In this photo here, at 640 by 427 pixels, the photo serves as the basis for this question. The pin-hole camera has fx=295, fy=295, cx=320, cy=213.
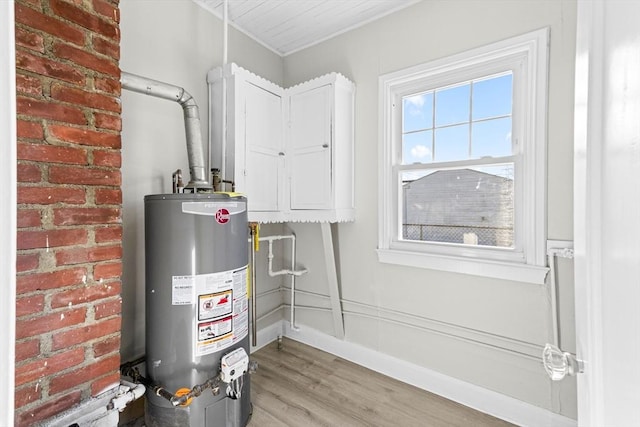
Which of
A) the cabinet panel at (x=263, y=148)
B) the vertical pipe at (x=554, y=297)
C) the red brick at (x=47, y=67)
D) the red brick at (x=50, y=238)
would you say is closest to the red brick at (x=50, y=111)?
the red brick at (x=47, y=67)

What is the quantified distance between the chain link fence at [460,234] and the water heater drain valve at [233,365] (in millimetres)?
1392

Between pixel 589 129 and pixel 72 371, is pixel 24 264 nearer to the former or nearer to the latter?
pixel 72 371

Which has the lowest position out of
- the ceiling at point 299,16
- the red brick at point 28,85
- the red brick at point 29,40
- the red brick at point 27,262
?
the red brick at point 27,262

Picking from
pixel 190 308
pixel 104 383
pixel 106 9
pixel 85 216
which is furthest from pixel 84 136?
pixel 104 383

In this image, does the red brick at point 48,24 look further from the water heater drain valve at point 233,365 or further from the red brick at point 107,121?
the water heater drain valve at point 233,365

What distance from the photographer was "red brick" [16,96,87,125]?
1031 mm

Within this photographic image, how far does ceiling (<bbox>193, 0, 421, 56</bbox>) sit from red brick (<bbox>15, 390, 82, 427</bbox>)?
95.8 inches

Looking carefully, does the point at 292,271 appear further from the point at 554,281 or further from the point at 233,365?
the point at 554,281

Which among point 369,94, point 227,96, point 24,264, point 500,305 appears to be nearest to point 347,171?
point 369,94

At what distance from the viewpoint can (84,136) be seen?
3.91 feet

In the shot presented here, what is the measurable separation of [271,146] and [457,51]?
1444 mm

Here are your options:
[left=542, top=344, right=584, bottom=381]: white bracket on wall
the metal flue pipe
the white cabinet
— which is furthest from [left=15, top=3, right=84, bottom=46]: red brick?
[left=542, top=344, right=584, bottom=381]: white bracket on wall

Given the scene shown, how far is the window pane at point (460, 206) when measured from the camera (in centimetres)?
187

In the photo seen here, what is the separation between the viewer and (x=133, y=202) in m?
1.79
